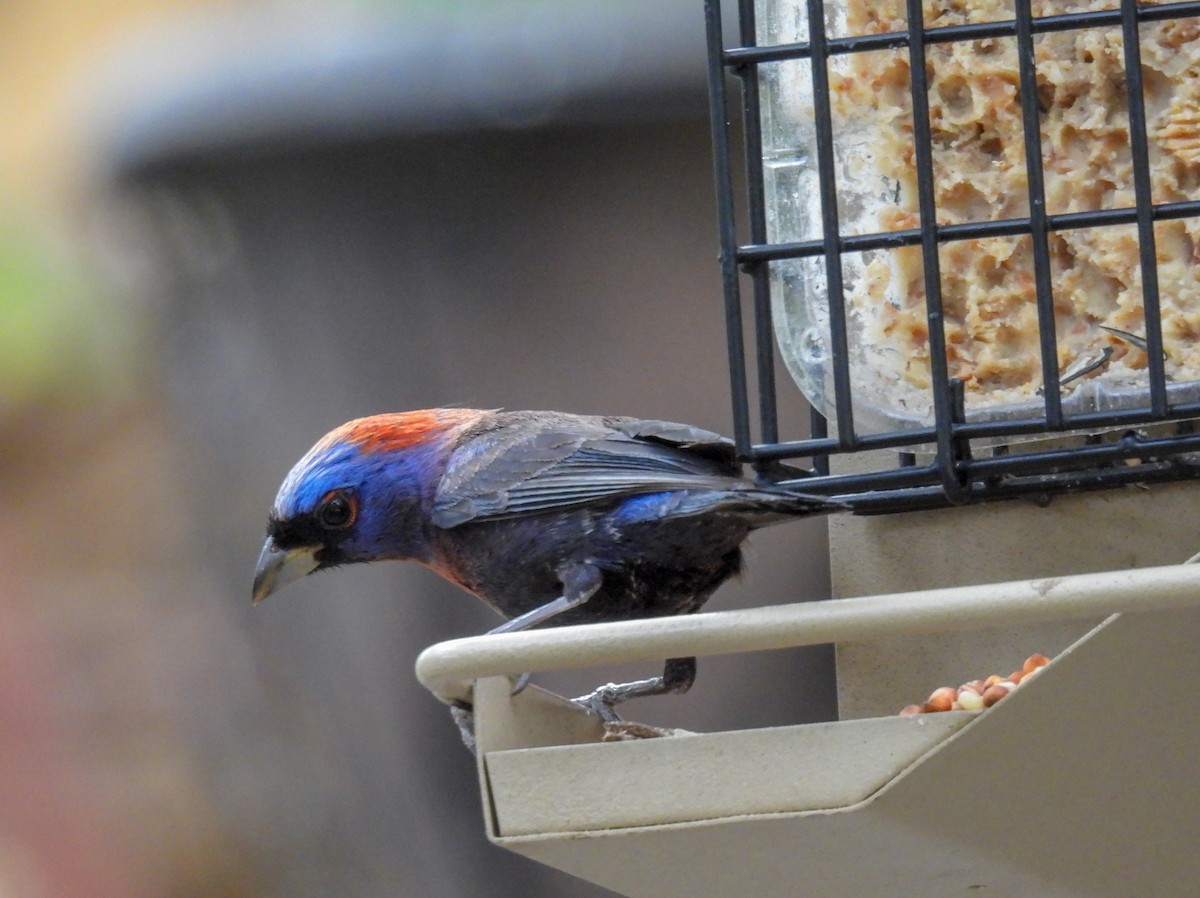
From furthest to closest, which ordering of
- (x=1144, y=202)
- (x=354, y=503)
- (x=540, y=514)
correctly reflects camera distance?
(x=354, y=503) → (x=540, y=514) → (x=1144, y=202)

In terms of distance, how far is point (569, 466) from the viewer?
10.5 ft

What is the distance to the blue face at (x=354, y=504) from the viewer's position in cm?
342

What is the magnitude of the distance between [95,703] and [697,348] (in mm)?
2181

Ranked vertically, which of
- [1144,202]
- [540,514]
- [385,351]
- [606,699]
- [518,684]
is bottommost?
[606,699]

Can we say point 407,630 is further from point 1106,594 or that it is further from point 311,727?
point 1106,594

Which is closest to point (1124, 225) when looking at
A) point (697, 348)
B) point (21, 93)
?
point (697, 348)

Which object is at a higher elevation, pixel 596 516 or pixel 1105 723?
pixel 596 516

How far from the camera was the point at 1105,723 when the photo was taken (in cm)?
202

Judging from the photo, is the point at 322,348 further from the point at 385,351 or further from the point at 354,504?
the point at 354,504

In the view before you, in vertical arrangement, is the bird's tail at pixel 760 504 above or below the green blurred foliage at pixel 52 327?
below

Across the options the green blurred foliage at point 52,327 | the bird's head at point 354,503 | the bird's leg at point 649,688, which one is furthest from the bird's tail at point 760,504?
the green blurred foliage at point 52,327

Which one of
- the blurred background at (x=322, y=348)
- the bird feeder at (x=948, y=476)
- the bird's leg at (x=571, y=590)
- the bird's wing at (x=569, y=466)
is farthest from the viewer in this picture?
the blurred background at (x=322, y=348)

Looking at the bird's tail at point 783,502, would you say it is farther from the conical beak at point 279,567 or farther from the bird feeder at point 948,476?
the conical beak at point 279,567

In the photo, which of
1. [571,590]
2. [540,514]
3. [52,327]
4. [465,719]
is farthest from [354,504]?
[52,327]
